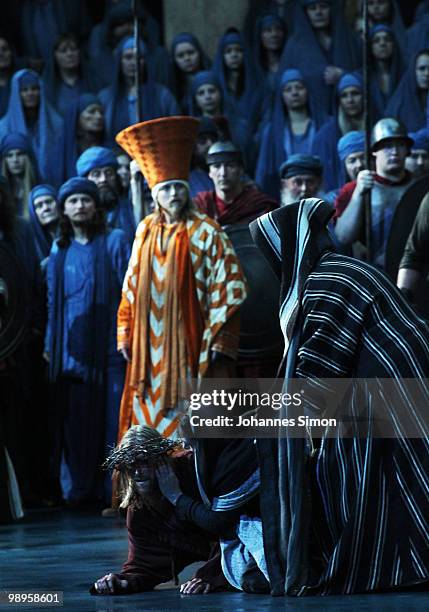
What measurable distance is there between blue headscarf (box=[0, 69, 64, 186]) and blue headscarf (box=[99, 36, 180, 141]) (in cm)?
41

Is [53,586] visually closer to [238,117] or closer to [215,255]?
[215,255]

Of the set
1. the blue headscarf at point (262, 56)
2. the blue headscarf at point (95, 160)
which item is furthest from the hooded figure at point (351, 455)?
the blue headscarf at point (262, 56)

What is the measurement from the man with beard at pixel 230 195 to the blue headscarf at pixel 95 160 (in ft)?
3.22

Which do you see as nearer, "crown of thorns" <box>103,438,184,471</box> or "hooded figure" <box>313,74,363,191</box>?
"crown of thorns" <box>103,438,184,471</box>

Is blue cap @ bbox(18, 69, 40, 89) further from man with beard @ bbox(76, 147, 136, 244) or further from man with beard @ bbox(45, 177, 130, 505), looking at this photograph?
man with beard @ bbox(45, 177, 130, 505)

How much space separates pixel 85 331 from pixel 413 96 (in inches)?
146

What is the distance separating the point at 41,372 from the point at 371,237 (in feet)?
7.89

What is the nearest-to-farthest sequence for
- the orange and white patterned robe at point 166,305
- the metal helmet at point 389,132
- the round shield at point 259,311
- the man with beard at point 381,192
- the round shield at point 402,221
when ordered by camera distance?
the round shield at point 402,221 → the orange and white patterned robe at point 166,305 → the man with beard at point 381,192 → the round shield at point 259,311 → the metal helmet at point 389,132

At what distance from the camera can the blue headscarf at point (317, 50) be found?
15688mm

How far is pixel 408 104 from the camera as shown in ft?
49.4

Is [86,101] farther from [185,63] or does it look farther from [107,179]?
[107,179]

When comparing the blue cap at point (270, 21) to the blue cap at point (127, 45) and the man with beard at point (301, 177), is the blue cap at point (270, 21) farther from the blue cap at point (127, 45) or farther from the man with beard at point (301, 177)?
the man with beard at point (301, 177)

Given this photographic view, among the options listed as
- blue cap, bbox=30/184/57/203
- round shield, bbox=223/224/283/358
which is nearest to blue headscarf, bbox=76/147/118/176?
blue cap, bbox=30/184/57/203

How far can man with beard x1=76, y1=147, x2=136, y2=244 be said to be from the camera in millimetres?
13633
